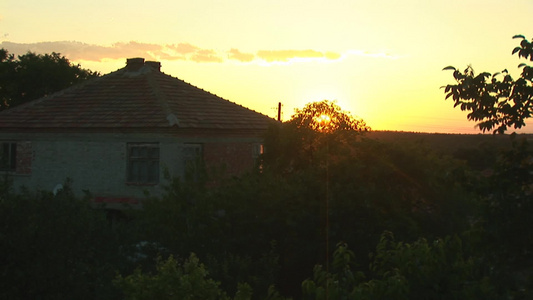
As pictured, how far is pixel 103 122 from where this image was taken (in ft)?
78.2

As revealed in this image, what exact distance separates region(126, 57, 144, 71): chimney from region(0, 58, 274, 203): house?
65cm

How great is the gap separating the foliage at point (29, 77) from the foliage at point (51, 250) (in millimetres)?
36476

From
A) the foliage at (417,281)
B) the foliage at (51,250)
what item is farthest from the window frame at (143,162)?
the foliage at (417,281)

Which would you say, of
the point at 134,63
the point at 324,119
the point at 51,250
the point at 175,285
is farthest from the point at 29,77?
the point at 175,285

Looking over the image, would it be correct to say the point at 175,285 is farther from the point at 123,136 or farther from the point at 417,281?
the point at 123,136

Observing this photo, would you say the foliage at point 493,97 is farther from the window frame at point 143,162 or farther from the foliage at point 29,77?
the foliage at point 29,77

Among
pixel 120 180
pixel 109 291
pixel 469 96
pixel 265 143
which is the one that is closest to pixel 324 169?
pixel 265 143

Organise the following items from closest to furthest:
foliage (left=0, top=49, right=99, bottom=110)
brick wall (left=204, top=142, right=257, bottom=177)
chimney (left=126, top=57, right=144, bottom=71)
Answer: brick wall (left=204, top=142, right=257, bottom=177) < chimney (left=126, top=57, right=144, bottom=71) < foliage (left=0, top=49, right=99, bottom=110)

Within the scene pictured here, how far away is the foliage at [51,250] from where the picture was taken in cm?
866

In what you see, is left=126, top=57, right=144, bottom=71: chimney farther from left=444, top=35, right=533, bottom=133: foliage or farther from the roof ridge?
left=444, top=35, right=533, bottom=133: foliage

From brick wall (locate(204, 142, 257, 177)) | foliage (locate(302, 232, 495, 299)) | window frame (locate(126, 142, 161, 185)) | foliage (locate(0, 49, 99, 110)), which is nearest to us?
foliage (locate(302, 232, 495, 299))

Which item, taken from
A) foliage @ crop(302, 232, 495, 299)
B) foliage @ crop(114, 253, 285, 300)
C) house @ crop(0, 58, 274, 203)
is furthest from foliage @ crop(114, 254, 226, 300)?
house @ crop(0, 58, 274, 203)

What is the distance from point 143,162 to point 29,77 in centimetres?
2430

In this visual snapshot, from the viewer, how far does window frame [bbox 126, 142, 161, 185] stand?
22953 mm
